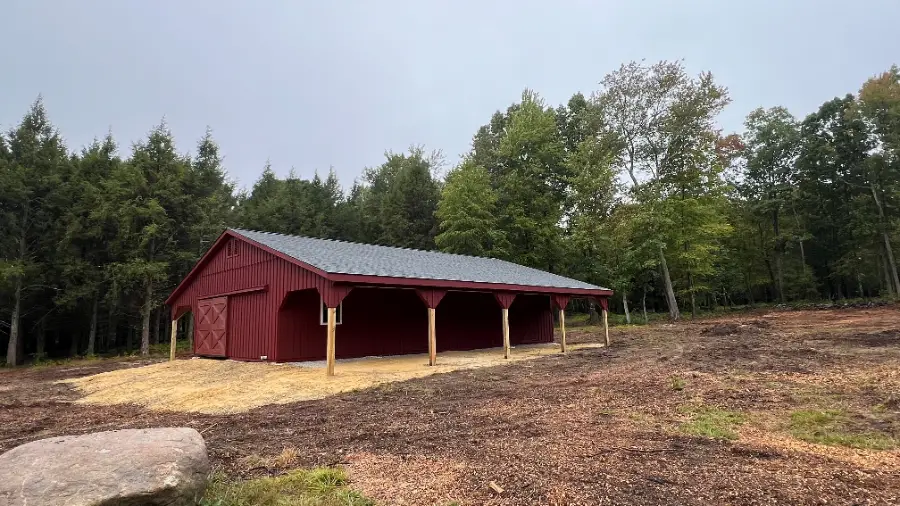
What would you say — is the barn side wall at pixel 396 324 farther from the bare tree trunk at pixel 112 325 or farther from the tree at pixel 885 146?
the tree at pixel 885 146

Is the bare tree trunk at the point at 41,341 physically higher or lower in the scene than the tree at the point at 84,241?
lower

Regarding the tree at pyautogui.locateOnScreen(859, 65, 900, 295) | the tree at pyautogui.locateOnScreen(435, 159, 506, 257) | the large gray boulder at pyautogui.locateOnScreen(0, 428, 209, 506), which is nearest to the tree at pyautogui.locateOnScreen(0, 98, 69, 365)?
the tree at pyautogui.locateOnScreen(435, 159, 506, 257)

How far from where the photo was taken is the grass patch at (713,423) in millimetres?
4926

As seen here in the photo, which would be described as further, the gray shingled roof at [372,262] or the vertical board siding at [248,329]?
the vertical board siding at [248,329]

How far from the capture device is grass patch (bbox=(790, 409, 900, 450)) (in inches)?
174

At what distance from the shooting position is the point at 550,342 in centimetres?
2052

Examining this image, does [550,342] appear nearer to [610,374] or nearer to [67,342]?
[610,374]

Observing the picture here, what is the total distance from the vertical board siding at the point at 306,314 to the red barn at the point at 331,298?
29mm

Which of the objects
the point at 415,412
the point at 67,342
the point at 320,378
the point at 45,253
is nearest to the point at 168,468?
the point at 415,412

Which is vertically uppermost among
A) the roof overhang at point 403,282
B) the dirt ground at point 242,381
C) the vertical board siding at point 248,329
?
the roof overhang at point 403,282

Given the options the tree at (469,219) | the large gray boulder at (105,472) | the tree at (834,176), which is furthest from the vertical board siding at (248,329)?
the tree at (834,176)

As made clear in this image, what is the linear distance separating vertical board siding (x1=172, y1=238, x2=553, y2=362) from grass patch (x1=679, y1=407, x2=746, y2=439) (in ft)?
24.4

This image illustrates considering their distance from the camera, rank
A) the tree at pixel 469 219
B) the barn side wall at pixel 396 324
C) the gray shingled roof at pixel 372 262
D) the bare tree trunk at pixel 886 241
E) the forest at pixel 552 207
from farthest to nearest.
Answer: the tree at pixel 469 219
the bare tree trunk at pixel 886 241
the forest at pixel 552 207
the barn side wall at pixel 396 324
the gray shingled roof at pixel 372 262

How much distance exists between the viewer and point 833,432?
4.82m
